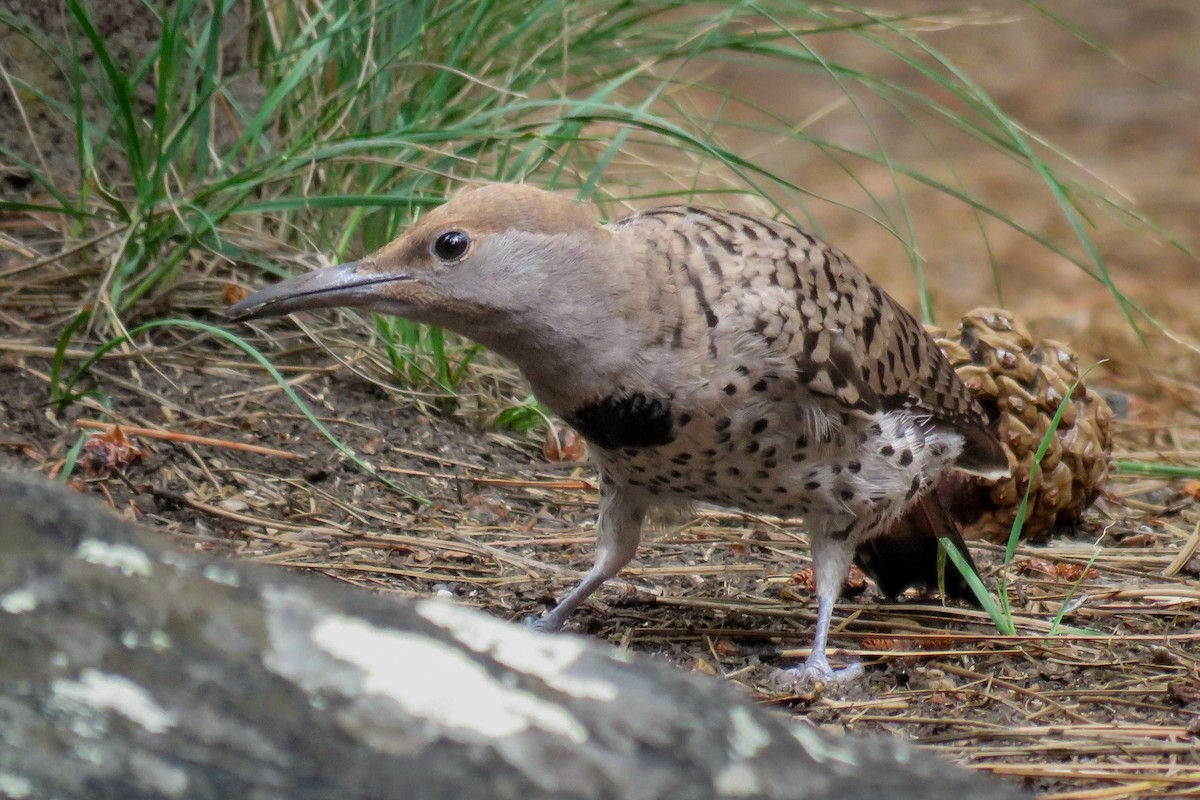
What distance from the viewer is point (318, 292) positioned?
282 cm

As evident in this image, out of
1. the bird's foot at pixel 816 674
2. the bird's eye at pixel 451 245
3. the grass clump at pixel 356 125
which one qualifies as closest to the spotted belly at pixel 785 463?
the bird's foot at pixel 816 674

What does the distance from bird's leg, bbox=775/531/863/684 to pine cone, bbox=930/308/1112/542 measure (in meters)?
1.02

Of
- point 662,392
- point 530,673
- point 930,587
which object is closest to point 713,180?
point 930,587

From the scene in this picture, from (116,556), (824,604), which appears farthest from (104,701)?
(824,604)

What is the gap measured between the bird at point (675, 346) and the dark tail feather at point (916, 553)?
0.25 meters

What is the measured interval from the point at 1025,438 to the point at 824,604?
4.00 ft

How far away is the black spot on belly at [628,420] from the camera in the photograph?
9.14 feet

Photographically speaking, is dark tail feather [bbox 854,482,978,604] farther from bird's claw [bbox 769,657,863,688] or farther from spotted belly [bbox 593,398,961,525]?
bird's claw [bbox 769,657,863,688]

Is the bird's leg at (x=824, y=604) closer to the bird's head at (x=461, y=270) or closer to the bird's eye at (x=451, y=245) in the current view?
the bird's head at (x=461, y=270)

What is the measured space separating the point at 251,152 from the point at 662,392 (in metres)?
1.72

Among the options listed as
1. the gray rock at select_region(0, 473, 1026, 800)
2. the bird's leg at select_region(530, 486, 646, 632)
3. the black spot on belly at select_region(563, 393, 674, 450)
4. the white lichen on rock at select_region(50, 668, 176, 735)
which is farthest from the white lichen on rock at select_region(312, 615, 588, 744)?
the bird's leg at select_region(530, 486, 646, 632)

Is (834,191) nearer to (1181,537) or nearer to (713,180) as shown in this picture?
(713,180)

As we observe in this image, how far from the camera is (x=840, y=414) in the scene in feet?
9.93

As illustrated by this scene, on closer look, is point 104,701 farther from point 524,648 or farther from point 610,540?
point 610,540
